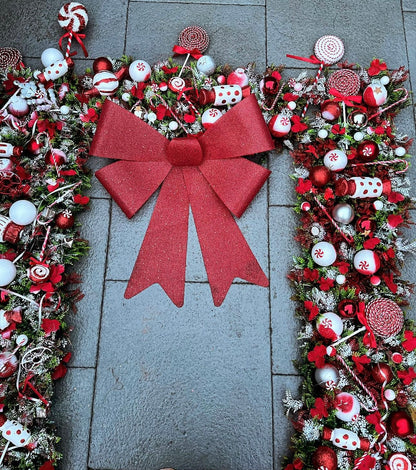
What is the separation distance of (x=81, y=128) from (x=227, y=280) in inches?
36.7

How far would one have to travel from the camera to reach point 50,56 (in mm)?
1963

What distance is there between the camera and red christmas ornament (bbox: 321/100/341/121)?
190 centimetres

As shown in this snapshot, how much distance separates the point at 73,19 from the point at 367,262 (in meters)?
1.73

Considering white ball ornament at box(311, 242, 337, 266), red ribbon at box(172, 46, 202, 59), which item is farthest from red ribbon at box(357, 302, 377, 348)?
red ribbon at box(172, 46, 202, 59)

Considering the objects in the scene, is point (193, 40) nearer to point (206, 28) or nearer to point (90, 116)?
point (206, 28)

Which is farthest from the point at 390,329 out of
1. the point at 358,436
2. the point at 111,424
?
the point at 111,424

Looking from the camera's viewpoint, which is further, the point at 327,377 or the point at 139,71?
the point at 139,71

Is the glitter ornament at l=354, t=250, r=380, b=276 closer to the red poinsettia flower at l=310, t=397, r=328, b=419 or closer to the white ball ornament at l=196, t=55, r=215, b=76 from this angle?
the red poinsettia flower at l=310, t=397, r=328, b=419

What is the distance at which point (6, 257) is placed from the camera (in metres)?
1.72

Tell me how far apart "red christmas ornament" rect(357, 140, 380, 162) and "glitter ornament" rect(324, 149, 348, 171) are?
0.07 meters

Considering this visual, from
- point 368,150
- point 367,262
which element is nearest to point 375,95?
point 368,150

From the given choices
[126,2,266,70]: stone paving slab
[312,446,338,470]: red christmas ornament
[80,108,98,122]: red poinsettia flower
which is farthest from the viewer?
[126,2,266,70]: stone paving slab

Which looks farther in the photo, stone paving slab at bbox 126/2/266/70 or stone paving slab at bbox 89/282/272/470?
Result: stone paving slab at bbox 126/2/266/70

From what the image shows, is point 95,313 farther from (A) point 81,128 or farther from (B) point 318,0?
(B) point 318,0
